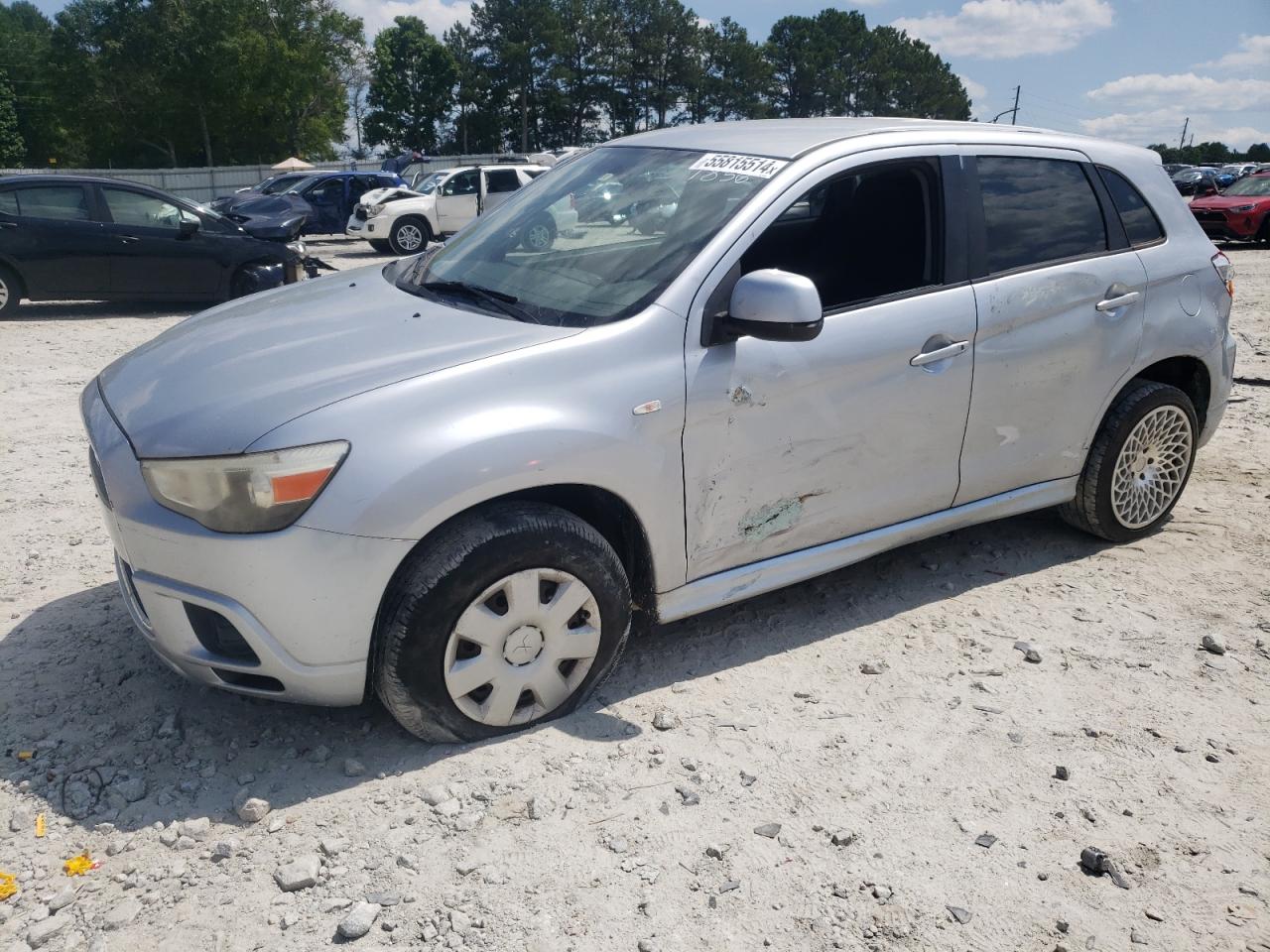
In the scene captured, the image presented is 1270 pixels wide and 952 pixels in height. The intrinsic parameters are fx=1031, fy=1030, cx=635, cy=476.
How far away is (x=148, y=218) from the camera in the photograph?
36.8 ft

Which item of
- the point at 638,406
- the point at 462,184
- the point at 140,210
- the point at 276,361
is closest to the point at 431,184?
the point at 462,184

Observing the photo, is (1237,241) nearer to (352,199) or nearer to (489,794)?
(352,199)

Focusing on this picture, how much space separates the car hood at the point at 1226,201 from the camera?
20.9m

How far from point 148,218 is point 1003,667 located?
10.6 metres

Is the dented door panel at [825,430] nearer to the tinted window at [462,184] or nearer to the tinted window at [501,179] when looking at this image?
the tinted window at [462,184]

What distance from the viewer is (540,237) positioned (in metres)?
3.75

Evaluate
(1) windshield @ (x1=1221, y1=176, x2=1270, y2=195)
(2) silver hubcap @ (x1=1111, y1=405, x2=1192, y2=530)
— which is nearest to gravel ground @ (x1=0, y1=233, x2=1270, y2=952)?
(2) silver hubcap @ (x1=1111, y1=405, x2=1192, y2=530)

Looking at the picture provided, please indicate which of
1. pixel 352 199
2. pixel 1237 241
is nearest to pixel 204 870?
pixel 352 199

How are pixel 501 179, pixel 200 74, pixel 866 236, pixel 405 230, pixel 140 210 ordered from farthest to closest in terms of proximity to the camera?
pixel 200 74 < pixel 501 179 < pixel 405 230 < pixel 140 210 < pixel 866 236

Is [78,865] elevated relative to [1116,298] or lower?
lower

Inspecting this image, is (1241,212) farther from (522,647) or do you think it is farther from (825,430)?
(522,647)

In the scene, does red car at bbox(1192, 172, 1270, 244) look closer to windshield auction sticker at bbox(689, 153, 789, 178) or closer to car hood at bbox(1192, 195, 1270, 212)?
car hood at bbox(1192, 195, 1270, 212)

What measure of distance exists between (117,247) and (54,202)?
71 cm

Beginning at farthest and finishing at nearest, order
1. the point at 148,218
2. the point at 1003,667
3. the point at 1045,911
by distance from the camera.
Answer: the point at 148,218 → the point at 1003,667 → the point at 1045,911
